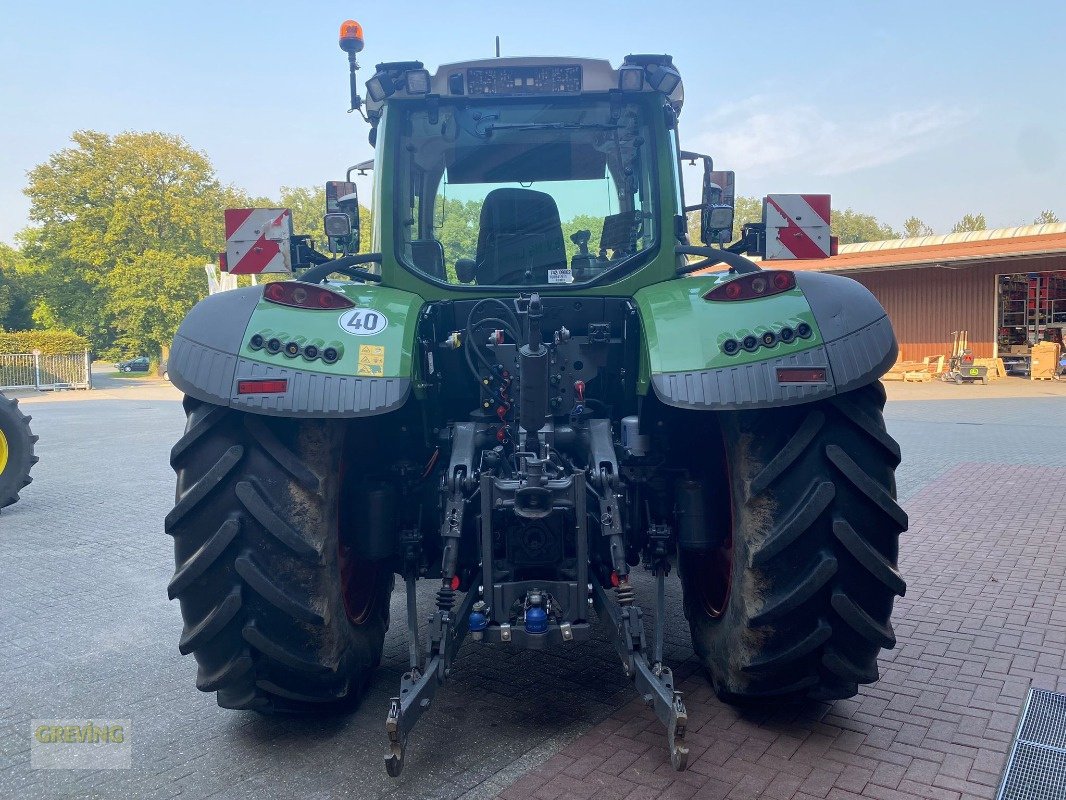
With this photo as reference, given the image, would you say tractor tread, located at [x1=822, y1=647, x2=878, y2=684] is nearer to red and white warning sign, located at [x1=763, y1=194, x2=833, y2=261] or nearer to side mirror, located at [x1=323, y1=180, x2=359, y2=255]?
red and white warning sign, located at [x1=763, y1=194, x2=833, y2=261]

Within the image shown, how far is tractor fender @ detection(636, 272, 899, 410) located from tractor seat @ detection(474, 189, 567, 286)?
39.3 inches

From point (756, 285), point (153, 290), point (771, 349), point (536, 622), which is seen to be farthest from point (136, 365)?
point (771, 349)

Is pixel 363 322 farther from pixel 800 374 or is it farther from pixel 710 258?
pixel 710 258

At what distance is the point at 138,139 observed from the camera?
4266cm

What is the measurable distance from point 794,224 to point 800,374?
74.9 inches

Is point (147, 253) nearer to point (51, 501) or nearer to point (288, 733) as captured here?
point (51, 501)

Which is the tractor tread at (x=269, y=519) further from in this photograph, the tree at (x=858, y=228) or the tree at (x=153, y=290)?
the tree at (x=858, y=228)

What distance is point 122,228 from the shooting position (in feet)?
136

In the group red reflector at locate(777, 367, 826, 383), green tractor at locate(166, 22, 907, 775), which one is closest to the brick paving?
green tractor at locate(166, 22, 907, 775)

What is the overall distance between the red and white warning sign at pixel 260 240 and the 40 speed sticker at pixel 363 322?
1.41 m

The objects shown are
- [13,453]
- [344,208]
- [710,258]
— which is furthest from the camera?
[13,453]

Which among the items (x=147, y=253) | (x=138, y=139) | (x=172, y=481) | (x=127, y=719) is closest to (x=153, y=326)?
(x=147, y=253)

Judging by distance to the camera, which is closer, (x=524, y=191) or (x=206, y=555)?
(x=206, y=555)

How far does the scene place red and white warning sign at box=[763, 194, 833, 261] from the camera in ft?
14.7
